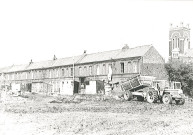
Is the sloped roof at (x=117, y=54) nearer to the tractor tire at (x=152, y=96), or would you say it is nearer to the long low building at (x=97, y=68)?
the long low building at (x=97, y=68)

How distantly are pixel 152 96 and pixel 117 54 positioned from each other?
2350 centimetres

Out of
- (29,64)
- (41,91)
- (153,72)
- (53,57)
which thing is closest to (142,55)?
(153,72)

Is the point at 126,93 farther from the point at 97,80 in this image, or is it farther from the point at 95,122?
the point at 97,80

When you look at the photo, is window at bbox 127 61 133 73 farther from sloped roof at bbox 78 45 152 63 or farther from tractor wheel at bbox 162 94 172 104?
tractor wheel at bbox 162 94 172 104

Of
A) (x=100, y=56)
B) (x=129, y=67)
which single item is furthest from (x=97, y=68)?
(x=129, y=67)

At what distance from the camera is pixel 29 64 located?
7144 centimetres

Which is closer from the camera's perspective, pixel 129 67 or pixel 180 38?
pixel 129 67

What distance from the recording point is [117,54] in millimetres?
47062

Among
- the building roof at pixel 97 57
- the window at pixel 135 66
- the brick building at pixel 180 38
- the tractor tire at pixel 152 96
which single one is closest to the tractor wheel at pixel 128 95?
the tractor tire at pixel 152 96

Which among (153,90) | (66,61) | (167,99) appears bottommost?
(167,99)

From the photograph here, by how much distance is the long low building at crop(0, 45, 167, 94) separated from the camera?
1683 inches

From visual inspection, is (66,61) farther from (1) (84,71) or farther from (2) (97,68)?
(2) (97,68)

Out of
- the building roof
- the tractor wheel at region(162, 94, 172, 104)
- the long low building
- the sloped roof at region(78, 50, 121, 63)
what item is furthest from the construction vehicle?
the sloped roof at region(78, 50, 121, 63)

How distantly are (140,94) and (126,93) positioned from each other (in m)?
1.81
